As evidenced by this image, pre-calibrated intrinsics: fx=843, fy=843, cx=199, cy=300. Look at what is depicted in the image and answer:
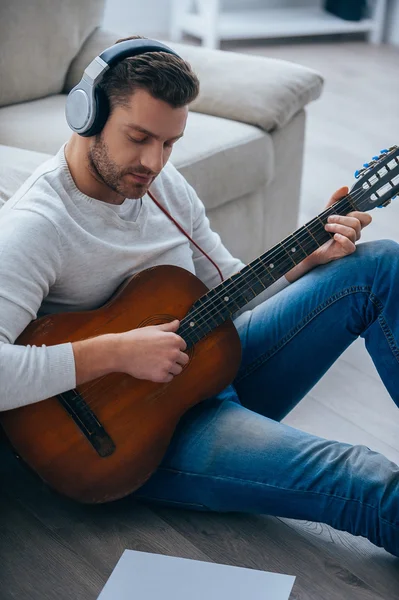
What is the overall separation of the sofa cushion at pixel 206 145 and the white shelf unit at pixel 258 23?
274 cm

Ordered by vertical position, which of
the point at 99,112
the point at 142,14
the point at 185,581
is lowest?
the point at 142,14

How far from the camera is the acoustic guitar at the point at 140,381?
4.43 ft

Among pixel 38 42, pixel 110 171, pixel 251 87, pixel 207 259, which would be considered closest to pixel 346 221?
pixel 207 259

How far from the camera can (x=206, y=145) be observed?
2164 millimetres

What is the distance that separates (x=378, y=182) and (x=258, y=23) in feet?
12.9

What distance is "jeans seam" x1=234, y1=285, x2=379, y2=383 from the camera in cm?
151

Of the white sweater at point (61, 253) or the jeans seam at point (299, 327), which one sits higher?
the white sweater at point (61, 253)

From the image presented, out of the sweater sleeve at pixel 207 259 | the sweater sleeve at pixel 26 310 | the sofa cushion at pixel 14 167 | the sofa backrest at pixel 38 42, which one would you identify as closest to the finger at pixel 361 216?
the sweater sleeve at pixel 207 259

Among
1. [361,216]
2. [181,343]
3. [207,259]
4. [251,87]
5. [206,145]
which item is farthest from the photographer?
[251,87]

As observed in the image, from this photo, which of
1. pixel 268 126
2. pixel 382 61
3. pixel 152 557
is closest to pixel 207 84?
pixel 268 126

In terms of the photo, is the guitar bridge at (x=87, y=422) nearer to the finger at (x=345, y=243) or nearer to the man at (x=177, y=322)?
the man at (x=177, y=322)

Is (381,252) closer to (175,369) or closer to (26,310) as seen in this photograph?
(175,369)

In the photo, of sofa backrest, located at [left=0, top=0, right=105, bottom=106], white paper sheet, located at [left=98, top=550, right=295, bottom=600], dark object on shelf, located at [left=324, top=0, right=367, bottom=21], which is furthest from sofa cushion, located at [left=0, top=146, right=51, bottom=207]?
dark object on shelf, located at [left=324, top=0, right=367, bottom=21]

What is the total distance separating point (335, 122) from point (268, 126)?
1657mm
